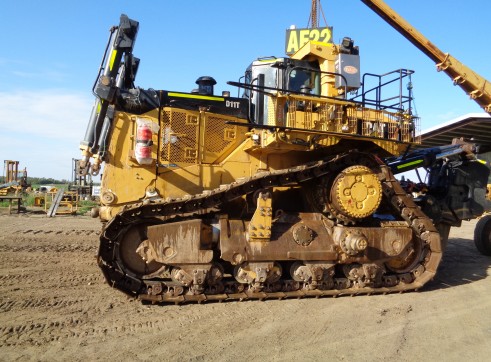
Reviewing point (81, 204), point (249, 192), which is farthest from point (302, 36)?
point (81, 204)

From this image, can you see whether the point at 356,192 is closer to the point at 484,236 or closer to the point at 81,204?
the point at 484,236

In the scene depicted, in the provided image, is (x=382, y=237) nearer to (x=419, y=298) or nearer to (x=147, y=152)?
(x=419, y=298)

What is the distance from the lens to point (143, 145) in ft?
20.5

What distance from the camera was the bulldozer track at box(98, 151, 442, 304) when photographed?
5.91 meters

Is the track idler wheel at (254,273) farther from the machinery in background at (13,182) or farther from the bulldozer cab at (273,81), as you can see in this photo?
the machinery in background at (13,182)

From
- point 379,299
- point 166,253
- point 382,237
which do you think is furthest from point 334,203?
point 166,253

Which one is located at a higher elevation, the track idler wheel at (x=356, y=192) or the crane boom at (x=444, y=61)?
the crane boom at (x=444, y=61)

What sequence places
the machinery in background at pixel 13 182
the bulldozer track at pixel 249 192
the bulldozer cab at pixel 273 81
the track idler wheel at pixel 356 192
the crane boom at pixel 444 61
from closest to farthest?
the bulldozer track at pixel 249 192
the track idler wheel at pixel 356 192
the bulldozer cab at pixel 273 81
the crane boom at pixel 444 61
the machinery in background at pixel 13 182

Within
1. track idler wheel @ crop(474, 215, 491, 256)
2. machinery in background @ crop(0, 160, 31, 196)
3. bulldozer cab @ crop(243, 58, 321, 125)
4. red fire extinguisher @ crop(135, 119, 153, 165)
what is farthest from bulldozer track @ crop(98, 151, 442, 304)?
machinery in background @ crop(0, 160, 31, 196)

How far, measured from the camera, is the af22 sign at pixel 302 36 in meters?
9.11

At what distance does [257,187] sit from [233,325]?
7.23 feet

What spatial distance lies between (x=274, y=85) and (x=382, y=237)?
3330 mm

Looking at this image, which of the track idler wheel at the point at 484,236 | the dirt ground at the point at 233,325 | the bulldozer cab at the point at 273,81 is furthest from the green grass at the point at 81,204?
the track idler wheel at the point at 484,236

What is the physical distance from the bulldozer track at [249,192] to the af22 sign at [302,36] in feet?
11.8
